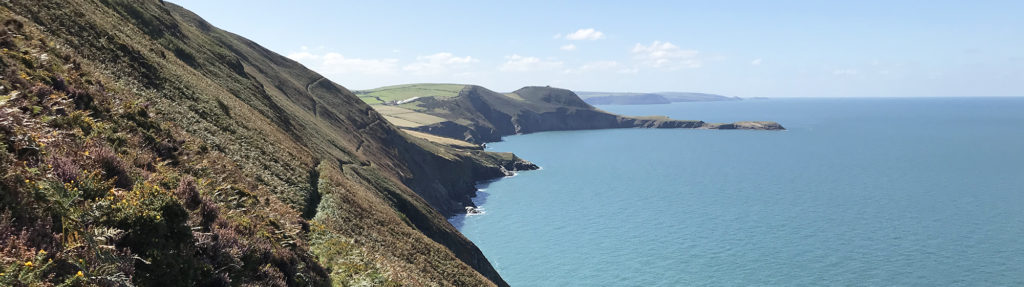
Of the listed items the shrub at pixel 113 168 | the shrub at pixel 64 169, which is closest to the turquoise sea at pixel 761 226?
the shrub at pixel 113 168

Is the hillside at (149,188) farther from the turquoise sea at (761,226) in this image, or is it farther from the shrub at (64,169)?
the turquoise sea at (761,226)

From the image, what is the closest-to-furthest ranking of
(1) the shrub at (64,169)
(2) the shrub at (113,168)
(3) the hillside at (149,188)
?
1. (3) the hillside at (149,188)
2. (1) the shrub at (64,169)
3. (2) the shrub at (113,168)

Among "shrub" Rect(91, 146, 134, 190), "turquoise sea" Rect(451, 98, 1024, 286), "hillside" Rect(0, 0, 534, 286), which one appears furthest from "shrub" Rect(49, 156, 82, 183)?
"turquoise sea" Rect(451, 98, 1024, 286)

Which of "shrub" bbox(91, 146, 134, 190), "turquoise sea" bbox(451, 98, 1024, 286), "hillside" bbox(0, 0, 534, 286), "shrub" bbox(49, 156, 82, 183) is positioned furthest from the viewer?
"turquoise sea" bbox(451, 98, 1024, 286)

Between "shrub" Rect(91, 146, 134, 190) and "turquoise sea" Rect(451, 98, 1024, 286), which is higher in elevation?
"shrub" Rect(91, 146, 134, 190)

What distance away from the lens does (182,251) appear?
1251cm

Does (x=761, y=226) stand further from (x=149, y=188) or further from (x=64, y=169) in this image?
(x=64, y=169)

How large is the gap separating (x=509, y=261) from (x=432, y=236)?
102 ft

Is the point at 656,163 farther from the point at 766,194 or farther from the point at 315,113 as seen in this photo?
the point at 315,113

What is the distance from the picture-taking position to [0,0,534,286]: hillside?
35.4 ft

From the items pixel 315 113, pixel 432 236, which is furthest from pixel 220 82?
pixel 315 113

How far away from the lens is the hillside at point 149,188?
10789mm

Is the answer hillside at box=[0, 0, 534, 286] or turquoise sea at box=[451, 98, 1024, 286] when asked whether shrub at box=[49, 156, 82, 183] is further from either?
turquoise sea at box=[451, 98, 1024, 286]

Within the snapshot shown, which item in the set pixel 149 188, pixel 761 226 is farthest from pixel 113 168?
pixel 761 226
